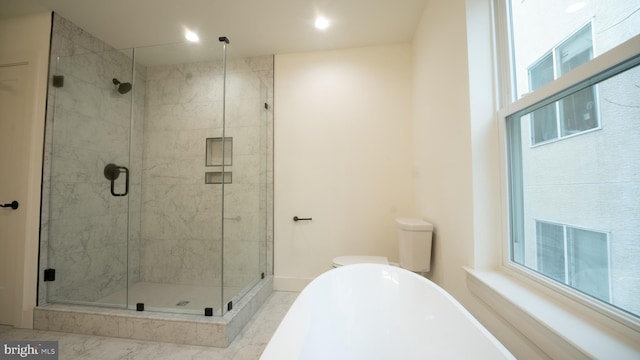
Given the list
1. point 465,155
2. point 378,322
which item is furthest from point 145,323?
point 465,155

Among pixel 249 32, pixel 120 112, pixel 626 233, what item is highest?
pixel 249 32

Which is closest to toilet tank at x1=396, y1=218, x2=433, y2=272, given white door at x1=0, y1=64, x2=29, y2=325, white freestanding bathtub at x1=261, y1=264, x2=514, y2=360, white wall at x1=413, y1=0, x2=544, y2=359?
white wall at x1=413, y1=0, x2=544, y2=359

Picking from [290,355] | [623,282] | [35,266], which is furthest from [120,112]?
[623,282]

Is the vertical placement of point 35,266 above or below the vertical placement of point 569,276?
below

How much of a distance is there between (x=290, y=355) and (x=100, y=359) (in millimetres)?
1624

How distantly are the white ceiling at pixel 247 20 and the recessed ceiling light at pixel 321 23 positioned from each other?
49 mm

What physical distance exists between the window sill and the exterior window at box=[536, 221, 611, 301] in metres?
0.08

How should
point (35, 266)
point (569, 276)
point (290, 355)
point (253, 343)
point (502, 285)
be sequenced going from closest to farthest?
point (290, 355) → point (569, 276) → point (502, 285) → point (253, 343) → point (35, 266)

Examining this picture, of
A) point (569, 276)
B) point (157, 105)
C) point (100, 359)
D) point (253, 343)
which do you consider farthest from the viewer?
point (157, 105)

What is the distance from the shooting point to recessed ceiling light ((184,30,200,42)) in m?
2.28

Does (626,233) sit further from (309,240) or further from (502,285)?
(309,240)

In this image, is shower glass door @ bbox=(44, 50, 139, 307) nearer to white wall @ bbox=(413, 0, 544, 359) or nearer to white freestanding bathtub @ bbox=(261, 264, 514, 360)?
white freestanding bathtub @ bbox=(261, 264, 514, 360)

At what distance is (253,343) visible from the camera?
158 cm

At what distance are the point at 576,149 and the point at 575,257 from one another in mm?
375
